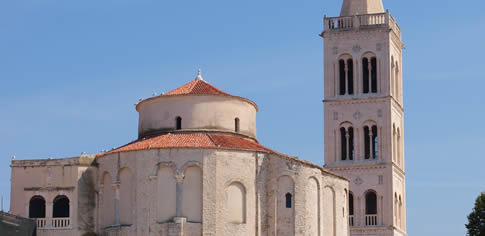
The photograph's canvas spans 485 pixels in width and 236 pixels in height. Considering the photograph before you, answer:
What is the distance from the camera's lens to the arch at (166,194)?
225 ft

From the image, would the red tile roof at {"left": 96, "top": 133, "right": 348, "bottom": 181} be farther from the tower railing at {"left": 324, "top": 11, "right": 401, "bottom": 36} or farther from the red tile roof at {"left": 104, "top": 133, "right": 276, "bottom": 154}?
the tower railing at {"left": 324, "top": 11, "right": 401, "bottom": 36}

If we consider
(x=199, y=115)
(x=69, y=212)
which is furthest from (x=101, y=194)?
(x=199, y=115)

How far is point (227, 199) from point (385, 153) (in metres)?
26.6

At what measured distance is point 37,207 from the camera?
73.5m

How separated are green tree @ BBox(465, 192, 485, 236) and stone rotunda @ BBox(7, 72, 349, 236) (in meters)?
16.2

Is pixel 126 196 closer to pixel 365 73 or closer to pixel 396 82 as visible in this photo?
pixel 365 73

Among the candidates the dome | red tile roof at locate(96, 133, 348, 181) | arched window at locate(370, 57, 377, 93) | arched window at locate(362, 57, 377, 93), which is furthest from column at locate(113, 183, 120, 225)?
arched window at locate(370, 57, 377, 93)

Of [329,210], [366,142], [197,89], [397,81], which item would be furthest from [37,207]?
[397,81]

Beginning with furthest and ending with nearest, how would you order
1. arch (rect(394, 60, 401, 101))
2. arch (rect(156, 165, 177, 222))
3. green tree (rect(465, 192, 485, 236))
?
arch (rect(394, 60, 401, 101)), green tree (rect(465, 192, 485, 236)), arch (rect(156, 165, 177, 222))

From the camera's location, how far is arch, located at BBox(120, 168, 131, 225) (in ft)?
230

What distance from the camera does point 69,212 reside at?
238 ft

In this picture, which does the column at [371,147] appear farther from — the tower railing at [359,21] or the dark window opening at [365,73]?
the tower railing at [359,21]

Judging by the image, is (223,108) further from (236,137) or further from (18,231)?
(18,231)

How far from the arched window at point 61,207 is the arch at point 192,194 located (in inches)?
338
